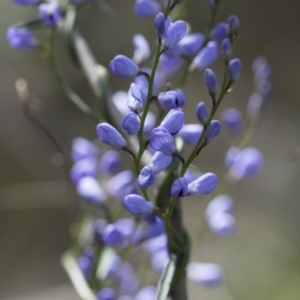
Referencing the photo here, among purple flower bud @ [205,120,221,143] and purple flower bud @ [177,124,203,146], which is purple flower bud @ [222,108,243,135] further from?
purple flower bud @ [205,120,221,143]

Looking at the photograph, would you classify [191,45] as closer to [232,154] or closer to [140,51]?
[140,51]

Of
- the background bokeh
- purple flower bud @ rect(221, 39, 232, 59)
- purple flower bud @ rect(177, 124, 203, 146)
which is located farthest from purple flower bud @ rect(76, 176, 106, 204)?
the background bokeh

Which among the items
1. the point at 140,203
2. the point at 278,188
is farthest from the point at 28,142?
the point at 140,203

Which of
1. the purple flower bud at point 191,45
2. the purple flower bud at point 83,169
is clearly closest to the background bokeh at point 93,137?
the purple flower bud at point 83,169

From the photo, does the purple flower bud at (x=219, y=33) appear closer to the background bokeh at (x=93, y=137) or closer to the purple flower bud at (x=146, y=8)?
the purple flower bud at (x=146, y=8)

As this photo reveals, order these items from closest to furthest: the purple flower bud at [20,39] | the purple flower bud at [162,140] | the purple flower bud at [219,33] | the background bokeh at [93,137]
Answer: the purple flower bud at [162,140] → the purple flower bud at [219,33] → the purple flower bud at [20,39] → the background bokeh at [93,137]

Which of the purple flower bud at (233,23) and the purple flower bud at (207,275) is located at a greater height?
the purple flower bud at (233,23)
